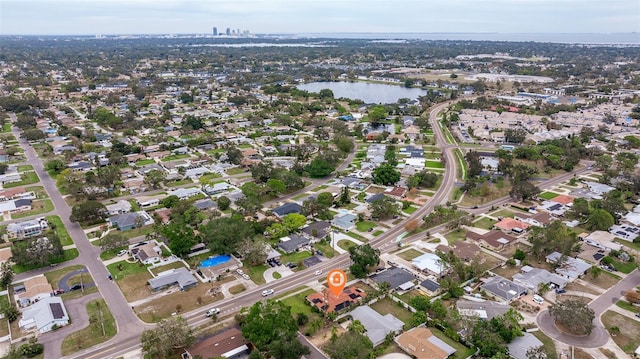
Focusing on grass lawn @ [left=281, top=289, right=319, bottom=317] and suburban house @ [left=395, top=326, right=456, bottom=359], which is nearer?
suburban house @ [left=395, top=326, right=456, bottom=359]

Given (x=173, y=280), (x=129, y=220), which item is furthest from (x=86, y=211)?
(x=173, y=280)

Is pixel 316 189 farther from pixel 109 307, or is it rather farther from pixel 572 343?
pixel 572 343

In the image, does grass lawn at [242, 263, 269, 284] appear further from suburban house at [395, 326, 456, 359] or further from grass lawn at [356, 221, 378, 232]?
suburban house at [395, 326, 456, 359]

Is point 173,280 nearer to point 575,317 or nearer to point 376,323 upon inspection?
point 376,323

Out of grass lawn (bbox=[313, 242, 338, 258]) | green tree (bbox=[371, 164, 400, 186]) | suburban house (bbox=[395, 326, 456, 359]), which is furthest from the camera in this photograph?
green tree (bbox=[371, 164, 400, 186])

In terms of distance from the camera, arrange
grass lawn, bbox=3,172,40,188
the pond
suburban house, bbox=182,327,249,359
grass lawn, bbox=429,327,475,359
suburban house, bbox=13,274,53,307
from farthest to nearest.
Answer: the pond < grass lawn, bbox=3,172,40,188 < suburban house, bbox=13,274,53,307 < grass lawn, bbox=429,327,475,359 < suburban house, bbox=182,327,249,359

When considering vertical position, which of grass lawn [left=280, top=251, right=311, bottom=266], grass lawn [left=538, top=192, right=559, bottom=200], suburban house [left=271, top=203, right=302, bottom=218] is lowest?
grass lawn [left=280, top=251, right=311, bottom=266]

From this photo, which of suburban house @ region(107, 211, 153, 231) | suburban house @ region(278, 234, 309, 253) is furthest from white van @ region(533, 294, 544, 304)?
suburban house @ region(107, 211, 153, 231)

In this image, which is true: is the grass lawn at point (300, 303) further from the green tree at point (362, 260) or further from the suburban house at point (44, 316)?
the suburban house at point (44, 316)
